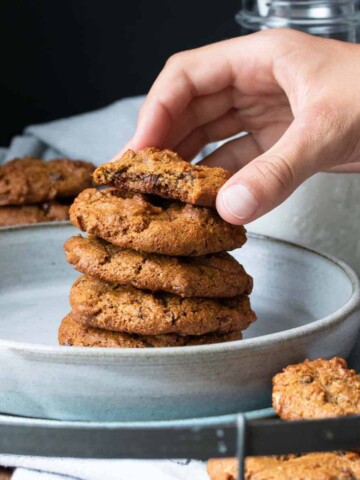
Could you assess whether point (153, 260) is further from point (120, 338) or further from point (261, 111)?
point (261, 111)

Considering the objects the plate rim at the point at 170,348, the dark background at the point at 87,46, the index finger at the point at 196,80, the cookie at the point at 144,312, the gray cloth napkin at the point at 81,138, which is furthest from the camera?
the dark background at the point at 87,46

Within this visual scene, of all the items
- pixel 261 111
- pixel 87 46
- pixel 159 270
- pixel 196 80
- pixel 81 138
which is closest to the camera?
pixel 159 270

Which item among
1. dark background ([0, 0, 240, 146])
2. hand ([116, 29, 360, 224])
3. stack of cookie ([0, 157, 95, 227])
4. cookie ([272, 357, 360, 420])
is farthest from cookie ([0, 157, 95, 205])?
dark background ([0, 0, 240, 146])

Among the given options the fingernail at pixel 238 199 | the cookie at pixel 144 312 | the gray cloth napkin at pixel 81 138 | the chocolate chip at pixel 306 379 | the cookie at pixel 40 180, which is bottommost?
the gray cloth napkin at pixel 81 138

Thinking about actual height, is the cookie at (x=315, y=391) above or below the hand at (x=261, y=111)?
below

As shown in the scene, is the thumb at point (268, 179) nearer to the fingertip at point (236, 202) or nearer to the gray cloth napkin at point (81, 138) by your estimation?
the fingertip at point (236, 202)

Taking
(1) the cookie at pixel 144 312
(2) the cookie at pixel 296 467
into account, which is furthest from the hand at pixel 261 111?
(2) the cookie at pixel 296 467

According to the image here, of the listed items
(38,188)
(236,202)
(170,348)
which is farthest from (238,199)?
(38,188)

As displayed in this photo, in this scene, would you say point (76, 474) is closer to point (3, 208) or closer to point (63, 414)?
point (63, 414)
